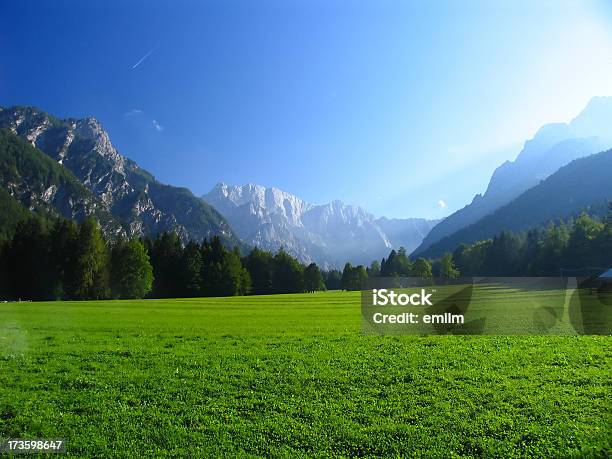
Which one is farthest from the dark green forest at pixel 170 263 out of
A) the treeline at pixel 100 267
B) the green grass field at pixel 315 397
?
the green grass field at pixel 315 397

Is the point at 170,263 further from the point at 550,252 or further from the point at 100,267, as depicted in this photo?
the point at 550,252

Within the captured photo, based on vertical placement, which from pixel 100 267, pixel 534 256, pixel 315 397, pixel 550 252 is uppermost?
pixel 550 252

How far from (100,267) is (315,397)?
107 metres

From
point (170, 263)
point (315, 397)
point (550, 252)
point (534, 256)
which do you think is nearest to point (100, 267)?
point (170, 263)

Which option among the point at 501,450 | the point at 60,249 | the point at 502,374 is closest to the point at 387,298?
the point at 502,374

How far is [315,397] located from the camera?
16250 millimetres

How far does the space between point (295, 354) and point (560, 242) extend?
460 feet

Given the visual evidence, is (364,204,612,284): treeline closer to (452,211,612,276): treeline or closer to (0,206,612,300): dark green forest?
(452,211,612,276): treeline

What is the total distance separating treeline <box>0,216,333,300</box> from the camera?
104 metres

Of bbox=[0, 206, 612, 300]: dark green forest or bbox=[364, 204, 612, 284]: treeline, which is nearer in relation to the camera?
bbox=[0, 206, 612, 300]: dark green forest

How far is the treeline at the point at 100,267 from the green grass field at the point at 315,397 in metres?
84.9

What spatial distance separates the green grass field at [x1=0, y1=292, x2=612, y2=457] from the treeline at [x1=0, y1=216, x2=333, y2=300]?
84.9 m

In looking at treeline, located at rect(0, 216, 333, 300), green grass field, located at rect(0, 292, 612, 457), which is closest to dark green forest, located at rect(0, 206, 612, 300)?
treeline, located at rect(0, 216, 333, 300)

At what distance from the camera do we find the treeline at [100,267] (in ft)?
340
